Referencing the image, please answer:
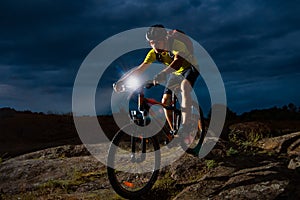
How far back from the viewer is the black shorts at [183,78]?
6.38 meters

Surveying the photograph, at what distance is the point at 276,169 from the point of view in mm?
5879

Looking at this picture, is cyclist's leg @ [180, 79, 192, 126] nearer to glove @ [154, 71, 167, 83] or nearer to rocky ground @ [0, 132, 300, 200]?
glove @ [154, 71, 167, 83]

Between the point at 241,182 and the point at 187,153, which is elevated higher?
the point at 187,153

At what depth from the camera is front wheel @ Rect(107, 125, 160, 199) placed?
5.45m

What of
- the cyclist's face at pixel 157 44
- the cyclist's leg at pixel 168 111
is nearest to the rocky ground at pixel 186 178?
the cyclist's leg at pixel 168 111

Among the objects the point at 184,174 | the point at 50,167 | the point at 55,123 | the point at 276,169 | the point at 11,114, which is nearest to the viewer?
the point at 276,169

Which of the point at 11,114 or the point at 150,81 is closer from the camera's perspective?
the point at 150,81

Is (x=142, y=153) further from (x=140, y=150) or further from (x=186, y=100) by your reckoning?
(x=186, y=100)

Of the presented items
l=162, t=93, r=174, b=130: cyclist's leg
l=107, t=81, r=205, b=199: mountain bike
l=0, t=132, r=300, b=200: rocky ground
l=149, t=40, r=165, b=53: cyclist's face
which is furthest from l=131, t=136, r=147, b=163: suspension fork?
l=149, t=40, r=165, b=53: cyclist's face

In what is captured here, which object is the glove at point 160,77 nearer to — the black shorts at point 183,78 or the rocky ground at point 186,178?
the black shorts at point 183,78

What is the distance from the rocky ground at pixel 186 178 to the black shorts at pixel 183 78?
1443 mm

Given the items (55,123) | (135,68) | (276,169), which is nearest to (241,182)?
(276,169)

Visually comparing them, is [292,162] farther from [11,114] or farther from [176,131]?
[11,114]

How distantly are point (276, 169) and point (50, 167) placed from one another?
457cm
